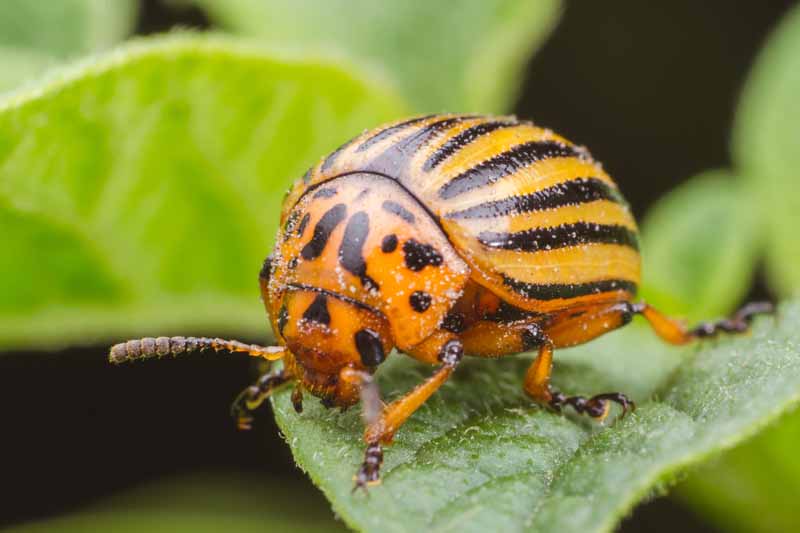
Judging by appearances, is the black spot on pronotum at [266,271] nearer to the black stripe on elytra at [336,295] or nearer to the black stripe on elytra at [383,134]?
the black stripe on elytra at [336,295]

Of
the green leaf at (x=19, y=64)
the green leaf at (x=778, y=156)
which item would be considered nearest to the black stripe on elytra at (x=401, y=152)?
the green leaf at (x=19, y=64)

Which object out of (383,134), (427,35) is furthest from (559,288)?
(427,35)

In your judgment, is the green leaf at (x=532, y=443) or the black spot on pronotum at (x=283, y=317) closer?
the green leaf at (x=532, y=443)

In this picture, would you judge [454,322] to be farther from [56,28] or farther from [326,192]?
[56,28]

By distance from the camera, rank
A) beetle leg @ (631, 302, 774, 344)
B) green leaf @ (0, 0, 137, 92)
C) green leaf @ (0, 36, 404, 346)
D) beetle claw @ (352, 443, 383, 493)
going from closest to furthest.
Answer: beetle claw @ (352, 443, 383, 493)
green leaf @ (0, 36, 404, 346)
beetle leg @ (631, 302, 774, 344)
green leaf @ (0, 0, 137, 92)

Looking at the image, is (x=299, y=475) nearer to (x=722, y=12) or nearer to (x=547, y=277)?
(x=547, y=277)

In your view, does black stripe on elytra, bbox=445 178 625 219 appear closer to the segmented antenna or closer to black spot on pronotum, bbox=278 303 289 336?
black spot on pronotum, bbox=278 303 289 336

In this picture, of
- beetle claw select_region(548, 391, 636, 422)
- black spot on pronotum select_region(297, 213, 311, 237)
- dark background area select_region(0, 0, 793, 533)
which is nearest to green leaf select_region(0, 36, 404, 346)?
dark background area select_region(0, 0, 793, 533)
